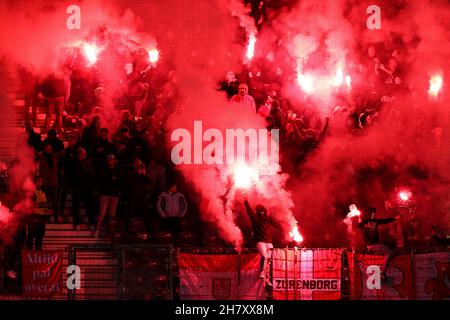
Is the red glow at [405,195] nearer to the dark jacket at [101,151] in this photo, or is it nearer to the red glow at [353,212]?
the red glow at [353,212]

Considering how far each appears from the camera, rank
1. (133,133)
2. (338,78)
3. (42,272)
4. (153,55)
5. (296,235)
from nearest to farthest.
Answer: (42,272)
(133,133)
(296,235)
(153,55)
(338,78)

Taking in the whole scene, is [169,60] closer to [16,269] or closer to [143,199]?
[143,199]

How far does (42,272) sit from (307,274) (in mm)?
3509

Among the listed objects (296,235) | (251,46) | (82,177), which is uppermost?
(251,46)

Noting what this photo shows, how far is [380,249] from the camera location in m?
13.5

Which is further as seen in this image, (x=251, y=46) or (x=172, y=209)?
(x=251, y=46)

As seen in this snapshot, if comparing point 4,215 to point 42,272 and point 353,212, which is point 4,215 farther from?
point 353,212

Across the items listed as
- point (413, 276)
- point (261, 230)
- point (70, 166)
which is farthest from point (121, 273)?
point (413, 276)

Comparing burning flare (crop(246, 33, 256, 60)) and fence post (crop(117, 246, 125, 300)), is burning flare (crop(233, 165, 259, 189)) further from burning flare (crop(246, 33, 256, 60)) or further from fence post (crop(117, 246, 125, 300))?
fence post (crop(117, 246, 125, 300))

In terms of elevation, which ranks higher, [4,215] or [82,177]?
[82,177]

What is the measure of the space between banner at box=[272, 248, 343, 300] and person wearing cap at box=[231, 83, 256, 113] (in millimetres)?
2801

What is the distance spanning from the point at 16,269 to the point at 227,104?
13.4ft

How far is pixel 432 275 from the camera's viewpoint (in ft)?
41.7

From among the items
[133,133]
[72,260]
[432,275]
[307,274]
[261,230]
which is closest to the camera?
[72,260]
